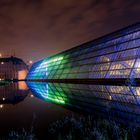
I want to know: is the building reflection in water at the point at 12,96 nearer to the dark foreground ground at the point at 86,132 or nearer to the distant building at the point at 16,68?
the dark foreground ground at the point at 86,132

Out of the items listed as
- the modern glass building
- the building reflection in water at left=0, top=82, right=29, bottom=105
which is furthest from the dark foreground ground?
the modern glass building

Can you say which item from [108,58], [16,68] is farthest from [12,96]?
[16,68]

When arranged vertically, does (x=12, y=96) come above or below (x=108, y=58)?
below

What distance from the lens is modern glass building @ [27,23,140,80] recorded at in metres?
28.5

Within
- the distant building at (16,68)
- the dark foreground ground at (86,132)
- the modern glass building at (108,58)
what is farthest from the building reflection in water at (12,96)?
the distant building at (16,68)

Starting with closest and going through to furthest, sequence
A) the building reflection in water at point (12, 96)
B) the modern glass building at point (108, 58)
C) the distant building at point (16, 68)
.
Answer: the building reflection in water at point (12, 96), the modern glass building at point (108, 58), the distant building at point (16, 68)

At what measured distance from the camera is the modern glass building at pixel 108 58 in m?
28.5

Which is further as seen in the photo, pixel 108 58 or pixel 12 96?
pixel 108 58

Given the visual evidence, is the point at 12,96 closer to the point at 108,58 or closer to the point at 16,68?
the point at 108,58

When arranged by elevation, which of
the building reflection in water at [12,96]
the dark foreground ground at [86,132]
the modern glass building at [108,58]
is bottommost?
the dark foreground ground at [86,132]

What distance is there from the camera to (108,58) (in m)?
33.9

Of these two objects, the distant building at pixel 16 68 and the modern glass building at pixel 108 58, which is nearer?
the modern glass building at pixel 108 58

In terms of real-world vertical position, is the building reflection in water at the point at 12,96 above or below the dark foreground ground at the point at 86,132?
above

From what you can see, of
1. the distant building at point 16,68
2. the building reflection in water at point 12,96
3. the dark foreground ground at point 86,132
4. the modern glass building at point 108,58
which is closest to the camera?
the dark foreground ground at point 86,132
